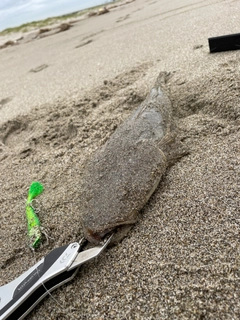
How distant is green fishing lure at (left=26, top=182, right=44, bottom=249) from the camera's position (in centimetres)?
187

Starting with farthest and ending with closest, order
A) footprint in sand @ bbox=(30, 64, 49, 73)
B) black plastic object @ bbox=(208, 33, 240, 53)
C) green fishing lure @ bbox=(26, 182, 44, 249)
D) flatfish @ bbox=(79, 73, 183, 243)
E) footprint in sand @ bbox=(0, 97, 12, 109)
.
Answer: footprint in sand @ bbox=(30, 64, 49, 73), footprint in sand @ bbox=(0, 97, 12, 109), black plastic object @ bbox=(208, 33, 240, 53), green fishing lure @ bbox=(26, 182, 44, 249), flatfish @ bbox=(79, 73, 183, 243)

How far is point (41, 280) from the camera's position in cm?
144

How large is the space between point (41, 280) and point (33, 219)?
0.66 meters

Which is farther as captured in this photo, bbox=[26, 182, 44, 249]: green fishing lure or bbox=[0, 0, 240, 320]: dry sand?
bbox=[26, 182, 44, 249]: green fishing lure

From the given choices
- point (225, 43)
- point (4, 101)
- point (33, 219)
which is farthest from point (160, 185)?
point (4, 101)

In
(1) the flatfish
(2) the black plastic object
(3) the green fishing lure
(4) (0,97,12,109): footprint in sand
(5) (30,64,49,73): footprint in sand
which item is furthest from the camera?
(5) (30,64,49,73): footprint in sand

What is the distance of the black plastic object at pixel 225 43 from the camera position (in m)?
3.48

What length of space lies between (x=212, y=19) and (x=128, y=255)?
15.8ft

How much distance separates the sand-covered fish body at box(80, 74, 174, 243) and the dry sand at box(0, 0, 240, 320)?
0.34 feet

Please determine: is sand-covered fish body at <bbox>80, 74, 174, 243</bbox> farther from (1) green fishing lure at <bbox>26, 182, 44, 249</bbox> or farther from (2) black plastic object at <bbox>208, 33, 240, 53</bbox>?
(2) black plastic object at <bbox>208, 33, 240, 53</bbox>

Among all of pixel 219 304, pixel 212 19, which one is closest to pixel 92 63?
pixel 212 19

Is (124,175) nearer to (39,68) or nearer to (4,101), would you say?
(4,101)

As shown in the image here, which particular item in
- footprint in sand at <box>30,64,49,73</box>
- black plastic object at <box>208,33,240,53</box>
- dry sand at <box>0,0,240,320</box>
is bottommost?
dry sand at <box>0,0,240,320</box>

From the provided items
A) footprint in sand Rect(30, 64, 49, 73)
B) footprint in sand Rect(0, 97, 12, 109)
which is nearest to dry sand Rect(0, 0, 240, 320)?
footprint in sand Rect(0, 97, 12, 109)
